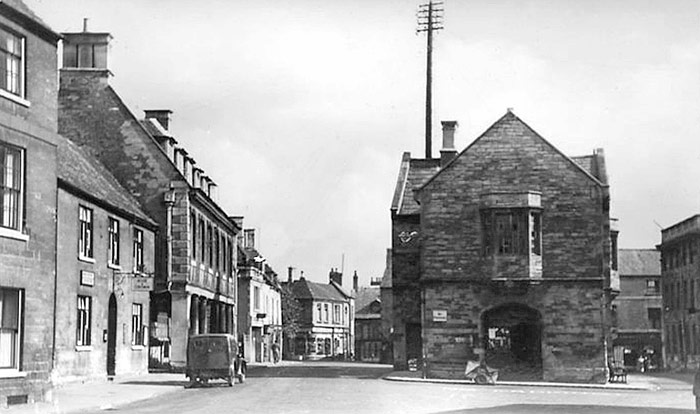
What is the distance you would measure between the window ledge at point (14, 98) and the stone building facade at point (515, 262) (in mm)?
20890

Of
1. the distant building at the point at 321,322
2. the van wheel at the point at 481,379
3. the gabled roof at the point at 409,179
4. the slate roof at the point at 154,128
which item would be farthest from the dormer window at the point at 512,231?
the distant building at the point at 321,322

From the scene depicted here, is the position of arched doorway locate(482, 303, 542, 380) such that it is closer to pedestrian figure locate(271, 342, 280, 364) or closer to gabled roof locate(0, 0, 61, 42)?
gabled roof locate(0, 0, 61, 42)

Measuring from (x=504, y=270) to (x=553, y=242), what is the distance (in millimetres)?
2337

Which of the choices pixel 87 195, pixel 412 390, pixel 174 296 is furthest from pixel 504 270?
pixel 87 195

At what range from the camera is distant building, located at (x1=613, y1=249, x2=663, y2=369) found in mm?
78625

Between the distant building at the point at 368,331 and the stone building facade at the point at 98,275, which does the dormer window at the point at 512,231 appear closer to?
the stone building facade at the point at 98,275

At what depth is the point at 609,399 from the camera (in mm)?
28828

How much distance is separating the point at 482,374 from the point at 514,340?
439cm

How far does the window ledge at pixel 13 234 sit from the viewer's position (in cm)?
2163

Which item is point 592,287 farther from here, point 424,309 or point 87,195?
point 87,195

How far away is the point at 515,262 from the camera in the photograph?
39688mm

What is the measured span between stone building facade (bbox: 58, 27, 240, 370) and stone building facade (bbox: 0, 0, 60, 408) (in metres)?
18.3

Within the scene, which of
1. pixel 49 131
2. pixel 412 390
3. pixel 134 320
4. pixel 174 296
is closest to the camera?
pixel 49 131

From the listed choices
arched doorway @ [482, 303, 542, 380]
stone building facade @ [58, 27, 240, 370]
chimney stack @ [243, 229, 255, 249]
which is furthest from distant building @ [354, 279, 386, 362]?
arched doorway @ [482, 303, 542, 380]
